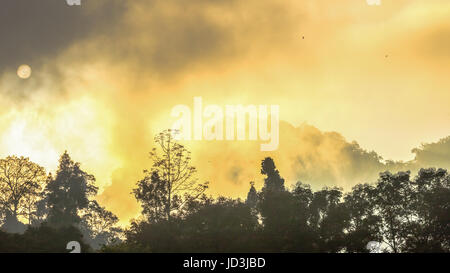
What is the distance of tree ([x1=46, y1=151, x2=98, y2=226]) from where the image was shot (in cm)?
6362

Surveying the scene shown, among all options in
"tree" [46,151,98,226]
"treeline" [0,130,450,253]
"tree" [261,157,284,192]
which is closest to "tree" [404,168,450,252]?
"treeline" [0,130,450,253]

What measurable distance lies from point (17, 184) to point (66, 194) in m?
12.4

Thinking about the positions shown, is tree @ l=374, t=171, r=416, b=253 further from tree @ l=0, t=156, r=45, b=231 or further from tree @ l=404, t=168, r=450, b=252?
tree @ l=0, t=156, r=45, b=231

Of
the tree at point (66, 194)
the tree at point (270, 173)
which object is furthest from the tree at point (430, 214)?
the tree at point (66, 194)

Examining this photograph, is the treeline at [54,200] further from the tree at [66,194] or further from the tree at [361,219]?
the tree at [361,219]

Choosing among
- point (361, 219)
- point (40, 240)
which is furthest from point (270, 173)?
point (40, 240)

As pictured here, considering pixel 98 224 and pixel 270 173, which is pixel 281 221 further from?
pixel 98 224

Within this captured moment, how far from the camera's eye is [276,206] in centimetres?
4384

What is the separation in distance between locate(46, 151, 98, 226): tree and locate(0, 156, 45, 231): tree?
500cm
